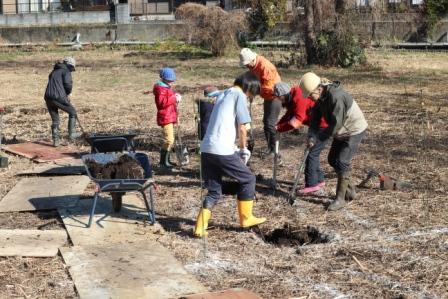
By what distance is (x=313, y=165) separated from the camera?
26.3 ft

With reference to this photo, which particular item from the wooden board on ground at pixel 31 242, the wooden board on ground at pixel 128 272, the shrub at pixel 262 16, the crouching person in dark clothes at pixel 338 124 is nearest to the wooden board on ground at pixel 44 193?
the wooden board on ground at pixel 31 242

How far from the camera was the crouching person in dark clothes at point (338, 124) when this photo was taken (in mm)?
7074

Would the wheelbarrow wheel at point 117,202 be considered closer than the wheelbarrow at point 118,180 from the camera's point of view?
No

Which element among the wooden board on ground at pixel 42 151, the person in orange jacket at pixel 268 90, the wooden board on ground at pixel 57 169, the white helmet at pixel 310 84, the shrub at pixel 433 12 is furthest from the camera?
the shrub at pixel 433 12

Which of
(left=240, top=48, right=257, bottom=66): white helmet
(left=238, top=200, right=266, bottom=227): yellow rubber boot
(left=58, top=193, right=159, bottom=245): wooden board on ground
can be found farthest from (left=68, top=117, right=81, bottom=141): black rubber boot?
(left=238, top=200, right=266, bottom=227): yellow rubber boot

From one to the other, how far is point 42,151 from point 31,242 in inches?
165

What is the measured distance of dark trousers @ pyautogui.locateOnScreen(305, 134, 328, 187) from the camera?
7.93 m

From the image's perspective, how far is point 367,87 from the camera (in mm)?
17203

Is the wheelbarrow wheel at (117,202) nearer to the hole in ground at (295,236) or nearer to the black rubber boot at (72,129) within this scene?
the hole in ground at (295,236)

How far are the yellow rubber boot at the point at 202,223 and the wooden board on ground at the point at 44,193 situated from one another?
1752mm

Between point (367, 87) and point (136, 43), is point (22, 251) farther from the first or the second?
point (136, 43)

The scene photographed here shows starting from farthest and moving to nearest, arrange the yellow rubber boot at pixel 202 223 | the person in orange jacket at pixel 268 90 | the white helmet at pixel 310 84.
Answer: the person in orange jacket at pixel 268 90, the white helmet at pixel 310 84, the yellow rubber boot at pixel 202 223

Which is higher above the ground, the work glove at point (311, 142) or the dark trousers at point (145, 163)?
the work glove at point (311, 142)

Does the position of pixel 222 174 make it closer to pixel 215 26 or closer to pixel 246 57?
pixel 246 57
